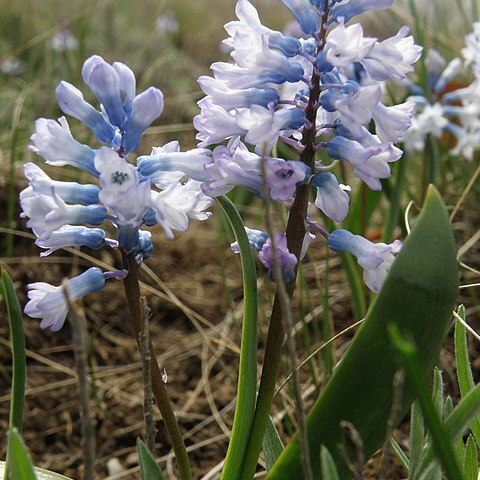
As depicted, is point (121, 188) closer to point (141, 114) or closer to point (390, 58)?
point (141, 114)

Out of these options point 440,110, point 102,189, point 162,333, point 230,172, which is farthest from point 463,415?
point 440,110

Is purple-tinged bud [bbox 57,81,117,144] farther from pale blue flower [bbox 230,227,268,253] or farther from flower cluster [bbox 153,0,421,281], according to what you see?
pale blue flower [bbox 230,227,268,253]

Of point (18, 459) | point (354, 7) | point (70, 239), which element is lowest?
point (18, 459)

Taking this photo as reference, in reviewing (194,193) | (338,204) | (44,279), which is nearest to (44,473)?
(194,193)

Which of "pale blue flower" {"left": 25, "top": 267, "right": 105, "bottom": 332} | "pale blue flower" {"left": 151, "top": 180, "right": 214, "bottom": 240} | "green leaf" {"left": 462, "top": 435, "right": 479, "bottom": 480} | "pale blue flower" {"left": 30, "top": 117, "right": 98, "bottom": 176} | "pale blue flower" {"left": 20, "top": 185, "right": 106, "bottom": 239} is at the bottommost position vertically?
"green leaf" {"left": 462, "top": 435, "right": 479, "bottom": 480}

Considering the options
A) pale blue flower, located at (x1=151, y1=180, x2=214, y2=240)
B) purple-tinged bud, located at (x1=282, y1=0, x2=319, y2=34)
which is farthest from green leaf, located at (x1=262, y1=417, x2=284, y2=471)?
purple-tinged bud, located at (x1=282, y1=0, x2=319, y2=34)

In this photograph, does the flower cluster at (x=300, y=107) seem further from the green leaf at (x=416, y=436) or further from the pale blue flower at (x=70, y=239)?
the green leaf at (x=416, y=436)

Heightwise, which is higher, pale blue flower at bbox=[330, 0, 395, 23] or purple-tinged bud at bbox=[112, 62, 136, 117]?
pale blue flower at bbox=[330, 0, 395, 23]
